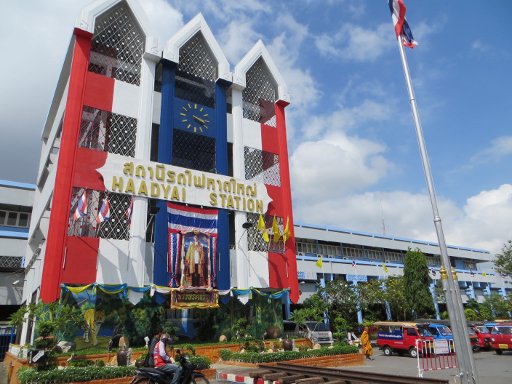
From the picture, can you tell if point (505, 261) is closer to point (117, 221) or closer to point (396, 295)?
point (396, 295)

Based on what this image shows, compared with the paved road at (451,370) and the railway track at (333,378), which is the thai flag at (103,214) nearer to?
the paved road at (451,370)

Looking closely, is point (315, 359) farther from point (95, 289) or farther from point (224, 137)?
point (224, 137)

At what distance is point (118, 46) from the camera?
24000 millimetres

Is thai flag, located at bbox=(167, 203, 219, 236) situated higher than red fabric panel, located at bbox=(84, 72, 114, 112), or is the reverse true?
red fabric panel, located at bbox=(84, 72, 114, 112)

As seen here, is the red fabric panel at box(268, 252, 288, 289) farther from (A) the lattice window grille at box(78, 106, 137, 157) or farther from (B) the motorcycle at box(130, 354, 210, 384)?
(B) the motorcycle at box(130, 354, 210, 384)

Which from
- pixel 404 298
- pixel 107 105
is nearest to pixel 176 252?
pixel 107 105

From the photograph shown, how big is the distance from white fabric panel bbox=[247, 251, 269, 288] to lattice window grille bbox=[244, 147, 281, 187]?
528 cm

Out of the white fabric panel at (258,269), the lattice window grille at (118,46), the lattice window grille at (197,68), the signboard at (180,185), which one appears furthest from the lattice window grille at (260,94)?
the white fabric panel at (258,269)

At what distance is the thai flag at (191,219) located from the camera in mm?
22000

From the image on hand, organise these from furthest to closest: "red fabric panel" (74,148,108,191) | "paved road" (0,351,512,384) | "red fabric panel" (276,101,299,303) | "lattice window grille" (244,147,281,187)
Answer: "lattice window grille" (244,147,281,187), "red fabric panel" (276,101,299,303), "red fabric panel" (74,148,108,191), "paved road" (0,351,512,384)

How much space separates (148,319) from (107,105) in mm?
11581

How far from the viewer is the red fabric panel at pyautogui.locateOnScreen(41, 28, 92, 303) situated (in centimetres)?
1777

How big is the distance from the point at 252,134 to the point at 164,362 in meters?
19.3

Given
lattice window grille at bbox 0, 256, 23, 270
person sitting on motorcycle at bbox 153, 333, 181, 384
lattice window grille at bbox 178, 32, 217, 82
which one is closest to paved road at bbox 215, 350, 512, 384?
person sitting on motorcycle at bbox 153, 333, 181, 384
